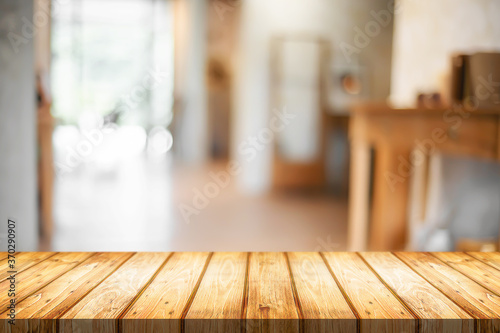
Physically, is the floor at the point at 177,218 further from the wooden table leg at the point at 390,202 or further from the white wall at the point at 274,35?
the wooden table leg at the point at 390,202

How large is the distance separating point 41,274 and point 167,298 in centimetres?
38

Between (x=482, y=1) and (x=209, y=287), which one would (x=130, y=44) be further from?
(x=209, y=287)

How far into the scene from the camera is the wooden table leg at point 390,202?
89.5 inches

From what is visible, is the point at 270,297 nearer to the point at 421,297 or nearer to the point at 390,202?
the point at 421,297

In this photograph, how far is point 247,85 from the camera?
4863 mm

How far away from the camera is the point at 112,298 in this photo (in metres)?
1.02

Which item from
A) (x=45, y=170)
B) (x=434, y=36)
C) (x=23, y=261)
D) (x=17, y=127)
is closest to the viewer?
(x=23, y=261)

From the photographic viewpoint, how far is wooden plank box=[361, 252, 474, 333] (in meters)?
0.92

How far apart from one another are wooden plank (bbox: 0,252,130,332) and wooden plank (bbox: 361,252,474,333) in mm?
705

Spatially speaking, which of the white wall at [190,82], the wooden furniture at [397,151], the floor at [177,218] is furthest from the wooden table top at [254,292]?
the white wall at [190,82]

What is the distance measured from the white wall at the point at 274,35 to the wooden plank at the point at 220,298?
137 inches

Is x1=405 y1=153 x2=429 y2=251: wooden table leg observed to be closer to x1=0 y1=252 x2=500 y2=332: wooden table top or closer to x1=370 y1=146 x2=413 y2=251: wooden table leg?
x1=370 y1=146 x2=413 y2=251: wooden table leg

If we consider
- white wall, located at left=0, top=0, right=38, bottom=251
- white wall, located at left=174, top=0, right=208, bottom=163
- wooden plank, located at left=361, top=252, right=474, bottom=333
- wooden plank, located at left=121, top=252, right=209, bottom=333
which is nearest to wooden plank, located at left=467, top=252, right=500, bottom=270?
wooden plank, located at left=361, top=252, right=474, bottom=333

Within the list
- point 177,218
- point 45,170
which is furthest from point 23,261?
point 177,218
